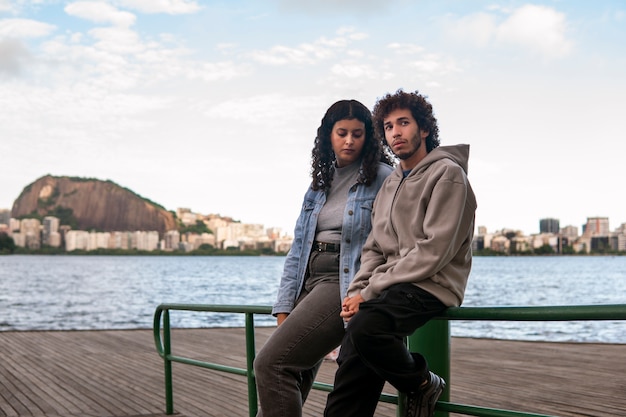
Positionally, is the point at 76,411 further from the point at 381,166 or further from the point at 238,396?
the point at 381,166

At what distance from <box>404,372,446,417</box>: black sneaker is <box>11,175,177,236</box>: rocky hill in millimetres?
148797

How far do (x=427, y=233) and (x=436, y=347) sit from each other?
1.62 feet

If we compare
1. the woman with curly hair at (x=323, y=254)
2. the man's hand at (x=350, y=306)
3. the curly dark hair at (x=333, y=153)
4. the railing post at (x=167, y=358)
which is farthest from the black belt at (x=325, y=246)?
the railing post at (x=167, y=358)

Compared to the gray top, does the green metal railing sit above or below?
→ below

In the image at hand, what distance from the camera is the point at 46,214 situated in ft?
484

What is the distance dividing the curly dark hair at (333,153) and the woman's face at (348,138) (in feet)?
0.05

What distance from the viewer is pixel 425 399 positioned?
2459mm

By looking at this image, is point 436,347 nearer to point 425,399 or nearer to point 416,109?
point 425,399

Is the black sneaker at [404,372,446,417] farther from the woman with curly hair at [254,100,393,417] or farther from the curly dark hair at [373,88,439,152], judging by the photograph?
the curly dark hair at [373,88,439,152]

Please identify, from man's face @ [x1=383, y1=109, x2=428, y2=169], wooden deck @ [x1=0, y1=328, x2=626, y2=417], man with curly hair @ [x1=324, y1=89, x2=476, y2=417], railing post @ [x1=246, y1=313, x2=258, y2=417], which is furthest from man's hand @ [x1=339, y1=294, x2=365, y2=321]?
wooden deck @ [x1=0, y1=328, x2=626, y2=417]

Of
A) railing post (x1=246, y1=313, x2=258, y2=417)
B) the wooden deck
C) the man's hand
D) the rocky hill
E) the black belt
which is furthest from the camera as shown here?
the rocky hill

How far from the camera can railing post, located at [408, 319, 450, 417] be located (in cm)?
256

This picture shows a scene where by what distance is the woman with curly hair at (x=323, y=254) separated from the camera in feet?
8.86

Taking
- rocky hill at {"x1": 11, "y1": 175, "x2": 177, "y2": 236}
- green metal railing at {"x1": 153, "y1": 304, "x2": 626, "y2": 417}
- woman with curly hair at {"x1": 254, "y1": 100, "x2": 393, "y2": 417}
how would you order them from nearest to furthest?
1. green metal railing at {"x1": 153, "y1": 304, "x2": 626, "y2": 417}
2. woman with curly hair at {"x1": 254, "y1": 100, "x2": 393, "y2": 417}
3. rocky hill at {"x1": 11, "y1": 175, "x2": 177, "y2": 236}
